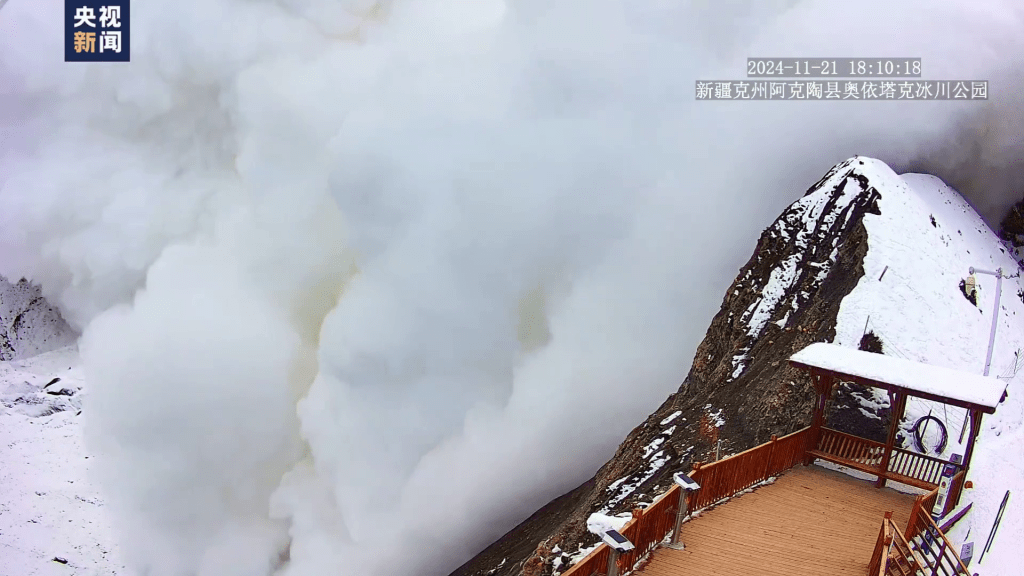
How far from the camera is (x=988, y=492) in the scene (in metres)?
14.7

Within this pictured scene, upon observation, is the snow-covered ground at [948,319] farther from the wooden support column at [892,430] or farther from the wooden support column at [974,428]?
the wooden support column at [892,430]

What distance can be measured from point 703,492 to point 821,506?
248 cm

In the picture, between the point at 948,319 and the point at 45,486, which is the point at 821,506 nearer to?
the point at 948,319

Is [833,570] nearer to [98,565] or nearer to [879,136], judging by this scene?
[879,136]

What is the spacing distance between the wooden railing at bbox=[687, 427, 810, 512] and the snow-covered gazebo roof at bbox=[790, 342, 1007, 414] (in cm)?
148

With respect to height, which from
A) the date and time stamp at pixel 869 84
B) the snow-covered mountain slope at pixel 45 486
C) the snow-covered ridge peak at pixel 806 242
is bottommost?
the snow-covered mountain slope at pixel 45 486

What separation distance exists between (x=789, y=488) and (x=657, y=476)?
5730 mm

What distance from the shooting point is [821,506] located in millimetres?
11594

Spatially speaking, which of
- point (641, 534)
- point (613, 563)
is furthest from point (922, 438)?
point (613, 563)

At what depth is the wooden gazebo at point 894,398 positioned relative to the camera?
12.1 meters

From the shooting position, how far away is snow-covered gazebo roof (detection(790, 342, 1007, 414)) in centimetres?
1190

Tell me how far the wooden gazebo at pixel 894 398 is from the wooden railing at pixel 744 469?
2.30 feet

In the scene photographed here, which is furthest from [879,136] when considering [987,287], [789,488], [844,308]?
[789,488]

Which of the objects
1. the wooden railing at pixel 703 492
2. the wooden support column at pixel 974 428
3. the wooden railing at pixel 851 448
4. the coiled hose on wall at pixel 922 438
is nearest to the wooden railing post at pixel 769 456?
the wooden railing at pixel 703 492
